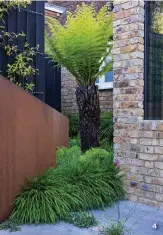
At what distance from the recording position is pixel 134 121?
427 centimetres

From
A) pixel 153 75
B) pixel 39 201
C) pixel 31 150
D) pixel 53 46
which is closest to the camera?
pixel 39 201

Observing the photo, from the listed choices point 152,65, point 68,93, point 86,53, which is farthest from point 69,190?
point 68,93

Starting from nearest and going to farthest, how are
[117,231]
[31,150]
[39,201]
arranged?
[117,231] < [39,201] < [31,150]

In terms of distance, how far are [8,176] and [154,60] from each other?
245cm

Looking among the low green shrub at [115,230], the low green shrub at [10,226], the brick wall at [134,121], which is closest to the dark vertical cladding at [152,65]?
the brick wall at [134,121]

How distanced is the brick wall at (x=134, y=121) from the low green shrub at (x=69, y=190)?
257 millimetres

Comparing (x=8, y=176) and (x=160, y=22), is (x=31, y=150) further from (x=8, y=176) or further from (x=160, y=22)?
(x=160, y=22)

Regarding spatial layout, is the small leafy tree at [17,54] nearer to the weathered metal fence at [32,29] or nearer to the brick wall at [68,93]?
the weathered metal fence at [32,29]

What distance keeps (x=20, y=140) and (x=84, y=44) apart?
242cm

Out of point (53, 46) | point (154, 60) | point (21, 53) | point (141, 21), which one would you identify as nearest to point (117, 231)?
point (154, 60)

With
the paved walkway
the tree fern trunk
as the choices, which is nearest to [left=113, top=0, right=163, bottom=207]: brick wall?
the paved walkway

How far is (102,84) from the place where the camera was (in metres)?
8.34

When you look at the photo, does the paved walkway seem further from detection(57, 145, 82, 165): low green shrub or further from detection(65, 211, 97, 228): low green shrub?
detection(57, 145, 82, 165): low green shrub

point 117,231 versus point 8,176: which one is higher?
point 8,176
